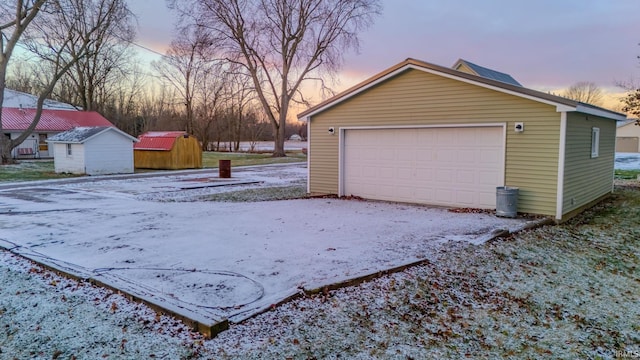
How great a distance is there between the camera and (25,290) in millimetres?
4602

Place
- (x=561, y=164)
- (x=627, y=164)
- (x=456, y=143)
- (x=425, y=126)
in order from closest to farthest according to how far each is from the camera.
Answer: (x=561, y=164), (x=456, y=143), (x=425, y=126), (x=627, y=164)

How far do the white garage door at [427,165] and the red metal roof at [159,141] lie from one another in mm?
13304

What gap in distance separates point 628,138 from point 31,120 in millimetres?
51005

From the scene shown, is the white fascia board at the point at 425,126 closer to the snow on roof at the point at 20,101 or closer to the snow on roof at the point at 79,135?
the snow on roof at the point at 79,135

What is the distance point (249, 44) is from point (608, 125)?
80.6 ft

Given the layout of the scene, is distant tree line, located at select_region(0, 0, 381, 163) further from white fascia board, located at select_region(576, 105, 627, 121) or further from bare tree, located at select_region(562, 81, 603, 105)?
bare tree, located at select_region(562, 81, 603, 105)

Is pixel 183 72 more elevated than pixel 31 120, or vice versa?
pixel 183 72

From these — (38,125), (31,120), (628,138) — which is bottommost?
(628,138)

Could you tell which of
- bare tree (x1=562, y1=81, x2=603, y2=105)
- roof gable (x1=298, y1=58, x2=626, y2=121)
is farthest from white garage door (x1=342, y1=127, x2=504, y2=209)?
bare tree (x1=562, y1=81, x2=603, y2=105)

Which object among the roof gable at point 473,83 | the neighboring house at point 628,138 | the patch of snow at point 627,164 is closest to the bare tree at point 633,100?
the patch of snow at point 627,164

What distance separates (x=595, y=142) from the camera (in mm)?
10766

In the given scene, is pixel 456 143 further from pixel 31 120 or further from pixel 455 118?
pixel 31 120

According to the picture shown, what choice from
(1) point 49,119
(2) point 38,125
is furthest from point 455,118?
(1) point 49,119

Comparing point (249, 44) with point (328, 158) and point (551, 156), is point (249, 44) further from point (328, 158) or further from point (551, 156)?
point (551, 156)
